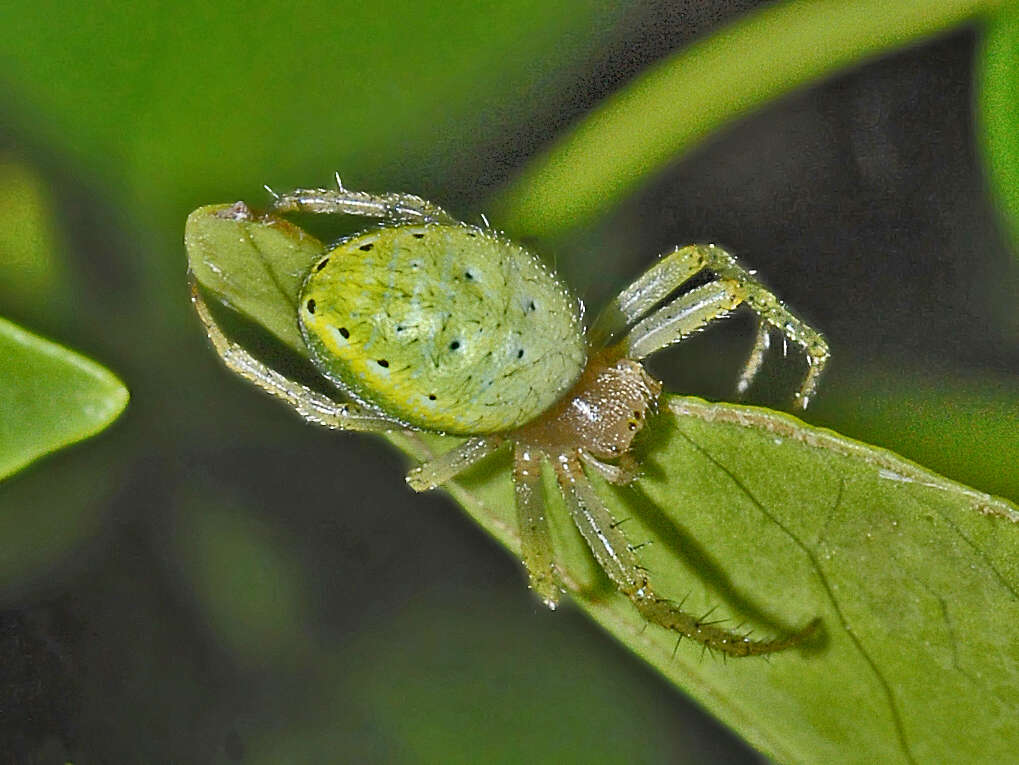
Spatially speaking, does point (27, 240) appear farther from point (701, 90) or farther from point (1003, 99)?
point (1003, 99)

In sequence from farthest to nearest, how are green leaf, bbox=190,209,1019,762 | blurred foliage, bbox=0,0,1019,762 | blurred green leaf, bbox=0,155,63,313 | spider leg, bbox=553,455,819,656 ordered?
blurred green leaf, bbox=0,155,63,313, blurred foliage, bbox=0,0,1019,762, spider leg, bbox=553,455,819,656, green leaf, bbox=190,209,1019,762

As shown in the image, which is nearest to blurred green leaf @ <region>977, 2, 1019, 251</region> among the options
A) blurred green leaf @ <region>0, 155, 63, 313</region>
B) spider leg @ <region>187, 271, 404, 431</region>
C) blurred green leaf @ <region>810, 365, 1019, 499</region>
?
blurred green leaf @ <region>810, 365, 1019, 499</region>

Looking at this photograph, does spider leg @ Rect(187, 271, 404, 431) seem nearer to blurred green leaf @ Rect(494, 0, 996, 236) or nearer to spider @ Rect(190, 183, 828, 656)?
spider @ Rect(190, 183, 828, 656)

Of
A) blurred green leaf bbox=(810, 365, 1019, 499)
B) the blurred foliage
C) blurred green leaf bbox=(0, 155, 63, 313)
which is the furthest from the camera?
blurred green leaf bbox=(0, 155, 63, 313)

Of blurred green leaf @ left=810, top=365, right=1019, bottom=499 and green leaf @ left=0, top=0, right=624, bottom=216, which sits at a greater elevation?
green leaf @ left=0, top=0, right=624, bottom=216

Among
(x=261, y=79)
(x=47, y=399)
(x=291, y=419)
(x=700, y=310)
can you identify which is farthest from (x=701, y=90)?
(x=47, y=399)

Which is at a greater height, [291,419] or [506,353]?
[506,353]
